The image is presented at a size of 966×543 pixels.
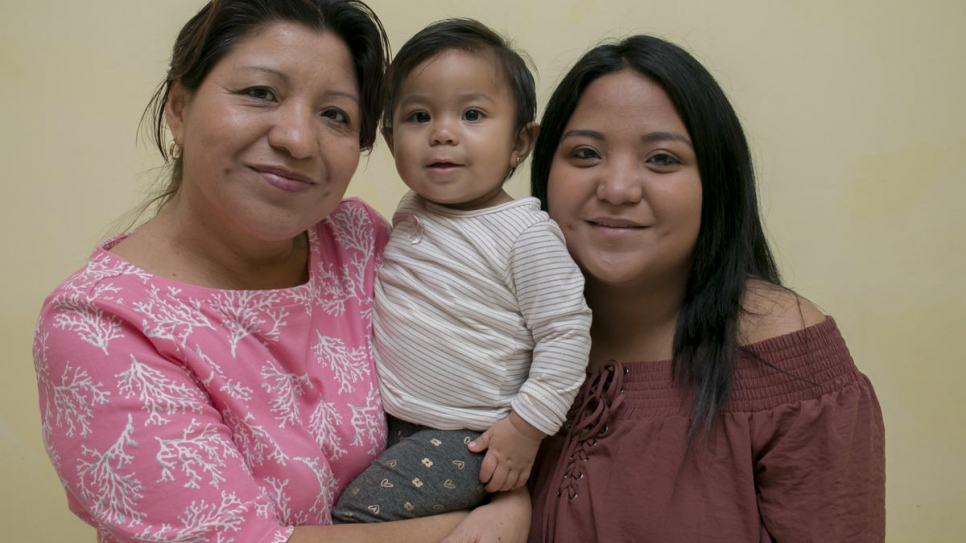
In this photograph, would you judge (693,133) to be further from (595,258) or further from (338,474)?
(338,474)

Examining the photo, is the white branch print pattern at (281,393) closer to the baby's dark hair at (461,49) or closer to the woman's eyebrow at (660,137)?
the baby's dark hair at (461,49)

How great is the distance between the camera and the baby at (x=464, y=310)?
57.6 inches

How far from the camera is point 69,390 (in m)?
1.21

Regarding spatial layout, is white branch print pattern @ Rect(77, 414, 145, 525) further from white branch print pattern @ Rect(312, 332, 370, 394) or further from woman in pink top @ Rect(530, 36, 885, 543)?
woman in pink top @ Rect(530, 36, 885, 543)

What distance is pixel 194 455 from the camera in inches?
47.9

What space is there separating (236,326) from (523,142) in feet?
2.18

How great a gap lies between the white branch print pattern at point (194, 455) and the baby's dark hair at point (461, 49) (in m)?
0.69

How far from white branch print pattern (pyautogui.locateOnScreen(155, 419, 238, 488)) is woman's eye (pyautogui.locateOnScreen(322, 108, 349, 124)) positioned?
56cm

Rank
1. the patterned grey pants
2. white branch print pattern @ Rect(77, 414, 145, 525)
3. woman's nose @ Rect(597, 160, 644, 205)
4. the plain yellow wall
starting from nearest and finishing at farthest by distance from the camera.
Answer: white branch print pattern @ Rect(77, 414, 145, 525) < the patterned grey pants < woman's nose @ Rect(597, 160, 644, 205) < the plain yellow wall

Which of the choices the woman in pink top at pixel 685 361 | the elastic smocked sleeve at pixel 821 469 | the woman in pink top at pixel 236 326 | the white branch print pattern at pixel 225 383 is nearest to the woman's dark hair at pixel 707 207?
the woman in pink top at pixel 685 361

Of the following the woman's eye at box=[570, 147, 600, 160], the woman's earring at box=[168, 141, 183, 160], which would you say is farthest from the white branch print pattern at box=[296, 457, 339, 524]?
the woman's eye at box=[570, 147, 600, 160]

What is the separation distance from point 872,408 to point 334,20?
121cm

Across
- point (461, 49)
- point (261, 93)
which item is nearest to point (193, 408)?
point (261, 93)

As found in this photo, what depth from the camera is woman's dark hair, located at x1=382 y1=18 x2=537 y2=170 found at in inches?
60.9
